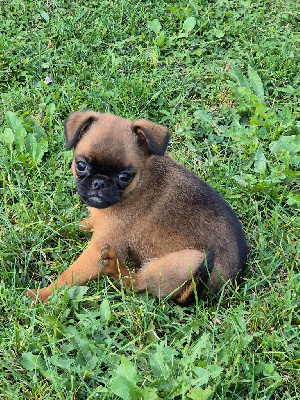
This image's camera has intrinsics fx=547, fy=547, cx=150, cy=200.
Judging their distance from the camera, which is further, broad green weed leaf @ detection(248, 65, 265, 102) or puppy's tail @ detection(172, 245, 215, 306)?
broad green weed leaf @ detection(248, 65, 265, 102)

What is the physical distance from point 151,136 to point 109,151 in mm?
354

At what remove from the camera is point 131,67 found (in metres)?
6.91

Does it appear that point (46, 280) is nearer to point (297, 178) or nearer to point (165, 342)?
point (165, 342)

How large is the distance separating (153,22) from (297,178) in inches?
120

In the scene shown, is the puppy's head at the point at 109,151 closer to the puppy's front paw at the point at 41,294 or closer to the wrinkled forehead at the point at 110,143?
the wrinkled forehead at the point at 110,143

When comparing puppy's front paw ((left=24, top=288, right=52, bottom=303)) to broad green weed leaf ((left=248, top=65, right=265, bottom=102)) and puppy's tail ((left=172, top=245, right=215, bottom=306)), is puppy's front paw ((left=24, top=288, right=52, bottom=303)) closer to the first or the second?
puppy's tail ((left=172, top=245, right=215, bottom=306))

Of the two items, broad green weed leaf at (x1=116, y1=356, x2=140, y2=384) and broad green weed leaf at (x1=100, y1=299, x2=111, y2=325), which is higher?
broad green weed leaf at (x1=116, y1=356, x2=140, y2=384)

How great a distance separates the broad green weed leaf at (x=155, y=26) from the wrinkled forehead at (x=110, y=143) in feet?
10.1

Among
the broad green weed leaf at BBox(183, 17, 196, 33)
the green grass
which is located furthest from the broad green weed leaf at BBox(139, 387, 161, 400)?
the broad green weed leaf at BBox(183, 17, 196, 33)

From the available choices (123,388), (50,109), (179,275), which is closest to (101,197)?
(179,275)

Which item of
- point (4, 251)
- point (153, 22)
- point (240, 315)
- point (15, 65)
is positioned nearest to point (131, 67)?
point (153, 22)

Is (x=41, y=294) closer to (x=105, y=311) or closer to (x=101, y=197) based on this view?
(x=105, y=311)

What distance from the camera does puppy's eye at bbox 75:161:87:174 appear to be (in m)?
4.36

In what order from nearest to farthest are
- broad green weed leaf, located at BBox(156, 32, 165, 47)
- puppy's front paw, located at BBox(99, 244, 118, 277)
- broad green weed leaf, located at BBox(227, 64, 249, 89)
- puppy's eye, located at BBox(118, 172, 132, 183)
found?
puppy's eye, located at BBox(118, 172, 132, 183) < puppy's front paw, located at BBox(99, 244, 118, 277) < broad green weed leaf, located at BBox(227, 64, 249, 89) < broad green weed leaf, located at BBox(156, 32, 165, 47)
